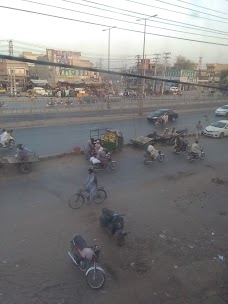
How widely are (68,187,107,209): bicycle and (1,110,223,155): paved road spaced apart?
8035mm

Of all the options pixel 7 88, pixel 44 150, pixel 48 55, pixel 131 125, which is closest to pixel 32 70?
pixel 48 55

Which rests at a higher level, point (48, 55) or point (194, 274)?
point (48, 55)

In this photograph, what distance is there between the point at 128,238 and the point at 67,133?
17.6m

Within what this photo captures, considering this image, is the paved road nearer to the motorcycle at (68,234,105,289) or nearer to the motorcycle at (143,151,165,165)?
the motorcycle at (143,151,165,165)

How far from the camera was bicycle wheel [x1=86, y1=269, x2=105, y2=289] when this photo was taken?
7391 millimetres

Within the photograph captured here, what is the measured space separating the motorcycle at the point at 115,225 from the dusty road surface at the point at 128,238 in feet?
0.83

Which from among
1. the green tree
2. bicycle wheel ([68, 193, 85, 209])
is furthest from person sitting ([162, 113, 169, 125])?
the green tree

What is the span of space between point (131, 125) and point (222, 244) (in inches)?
912

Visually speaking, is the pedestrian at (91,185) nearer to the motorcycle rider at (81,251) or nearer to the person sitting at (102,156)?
the motorcycle rider at (81,251)

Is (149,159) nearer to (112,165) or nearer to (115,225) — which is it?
(112,165)

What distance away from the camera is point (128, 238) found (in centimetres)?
991

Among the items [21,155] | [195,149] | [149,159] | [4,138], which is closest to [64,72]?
[4,138]

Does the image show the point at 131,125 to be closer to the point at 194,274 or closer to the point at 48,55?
the point at 194,274

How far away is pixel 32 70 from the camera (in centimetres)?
8938
